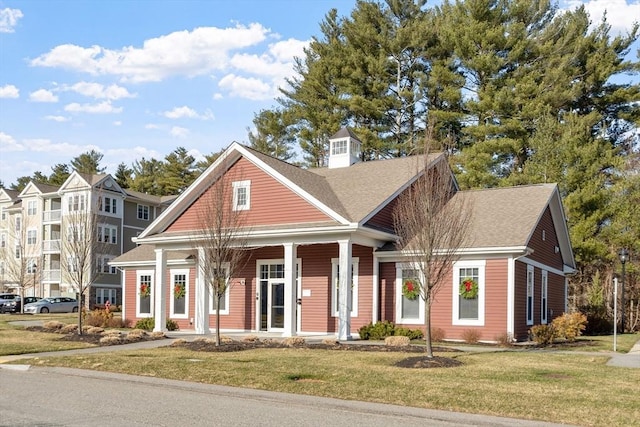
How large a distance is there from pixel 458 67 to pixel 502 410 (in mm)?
42031

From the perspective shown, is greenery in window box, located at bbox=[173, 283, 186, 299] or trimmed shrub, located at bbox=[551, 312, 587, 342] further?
greenery in window box, located at bbox=[173, 283, 186, 299]

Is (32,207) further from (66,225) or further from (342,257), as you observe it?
(342,257)

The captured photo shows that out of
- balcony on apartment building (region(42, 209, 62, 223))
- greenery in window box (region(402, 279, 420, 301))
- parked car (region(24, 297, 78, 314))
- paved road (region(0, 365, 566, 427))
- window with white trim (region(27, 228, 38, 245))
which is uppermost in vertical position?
balcony on apartment building (region(42, 209, 62, 223))

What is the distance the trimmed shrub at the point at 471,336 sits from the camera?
889 inches

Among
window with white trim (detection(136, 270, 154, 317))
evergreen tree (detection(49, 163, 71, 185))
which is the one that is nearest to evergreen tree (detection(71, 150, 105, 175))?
evergreen tree (detection(49, 163, 71, 185))

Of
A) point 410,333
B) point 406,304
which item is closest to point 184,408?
point 410,333

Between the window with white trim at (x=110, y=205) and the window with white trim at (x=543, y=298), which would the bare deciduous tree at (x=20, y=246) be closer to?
the window with white trim at (x=110, y=205)

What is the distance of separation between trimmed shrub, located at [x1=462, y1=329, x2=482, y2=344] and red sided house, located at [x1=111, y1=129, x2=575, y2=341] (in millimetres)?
189

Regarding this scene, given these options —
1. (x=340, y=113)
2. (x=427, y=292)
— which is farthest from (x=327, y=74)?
(x=427, y=292)

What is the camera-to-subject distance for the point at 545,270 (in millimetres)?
27078

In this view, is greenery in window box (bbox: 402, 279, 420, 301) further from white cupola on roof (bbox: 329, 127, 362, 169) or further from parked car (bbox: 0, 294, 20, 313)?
parked car (bbox: 0, 294, 20, 313)

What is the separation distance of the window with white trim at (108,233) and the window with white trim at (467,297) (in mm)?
42165

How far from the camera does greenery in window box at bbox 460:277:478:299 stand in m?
23.1

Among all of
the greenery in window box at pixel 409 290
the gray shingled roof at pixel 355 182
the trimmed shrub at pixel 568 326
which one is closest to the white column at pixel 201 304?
the gray shingled roof at pixel 355 182
